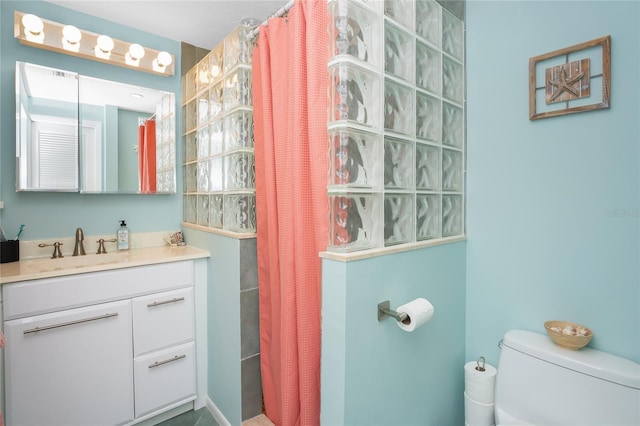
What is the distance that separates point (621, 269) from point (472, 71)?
40.7 inches

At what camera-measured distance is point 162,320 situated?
173cm

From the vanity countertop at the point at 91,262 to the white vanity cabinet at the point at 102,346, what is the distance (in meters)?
0.03

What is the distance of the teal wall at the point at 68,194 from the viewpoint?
1.72 m

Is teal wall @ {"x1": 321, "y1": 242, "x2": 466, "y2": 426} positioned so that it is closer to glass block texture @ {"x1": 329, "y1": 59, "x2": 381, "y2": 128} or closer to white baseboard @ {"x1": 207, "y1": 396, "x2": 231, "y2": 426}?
glass block texture @ {"x1": 329, "y1": 59, "x2": 381, "y2": 128}

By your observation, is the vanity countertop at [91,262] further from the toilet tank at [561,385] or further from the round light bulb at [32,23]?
the toilet tank at [561,385]

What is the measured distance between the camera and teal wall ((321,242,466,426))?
104 cm

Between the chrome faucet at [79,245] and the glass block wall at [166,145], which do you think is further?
the glass block wall at [166,145]

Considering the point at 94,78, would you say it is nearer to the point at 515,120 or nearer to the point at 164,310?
the point at 164,310

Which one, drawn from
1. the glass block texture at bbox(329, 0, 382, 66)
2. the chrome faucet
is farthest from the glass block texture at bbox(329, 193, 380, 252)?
the chrome faucet

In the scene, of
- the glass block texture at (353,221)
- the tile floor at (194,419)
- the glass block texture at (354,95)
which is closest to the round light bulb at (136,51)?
the glass block texture at (354,95)

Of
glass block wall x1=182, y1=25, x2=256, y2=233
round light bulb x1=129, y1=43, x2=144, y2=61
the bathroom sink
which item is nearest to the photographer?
the bathroom sink

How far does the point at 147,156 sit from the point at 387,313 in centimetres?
192

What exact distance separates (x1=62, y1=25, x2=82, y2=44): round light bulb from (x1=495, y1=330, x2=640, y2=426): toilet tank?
2.71 m

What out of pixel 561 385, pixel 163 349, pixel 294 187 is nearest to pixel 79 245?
pixel 163 349
